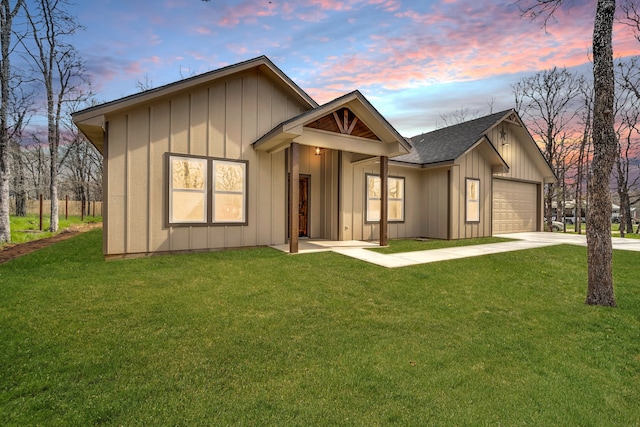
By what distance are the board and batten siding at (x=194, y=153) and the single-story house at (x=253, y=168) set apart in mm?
24

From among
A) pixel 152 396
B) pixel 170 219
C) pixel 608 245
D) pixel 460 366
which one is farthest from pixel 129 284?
pixel 608 245

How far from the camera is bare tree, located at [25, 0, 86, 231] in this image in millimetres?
14102

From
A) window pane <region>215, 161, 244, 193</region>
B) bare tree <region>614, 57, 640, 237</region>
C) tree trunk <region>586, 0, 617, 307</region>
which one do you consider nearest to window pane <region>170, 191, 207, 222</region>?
window pane <region>215, 161, 244, 193</region>

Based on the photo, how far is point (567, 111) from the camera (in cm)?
2164

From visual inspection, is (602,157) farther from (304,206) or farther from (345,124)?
(304,206)

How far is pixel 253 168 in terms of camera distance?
823cm

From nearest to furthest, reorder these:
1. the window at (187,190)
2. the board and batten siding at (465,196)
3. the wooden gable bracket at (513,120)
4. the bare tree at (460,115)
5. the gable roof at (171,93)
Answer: the gable roof at (171,93) < the window at (187,190) < the board and batten siding at (465,196) < the wooden gable bracket at (513,120) < the bare tree at (460,115)

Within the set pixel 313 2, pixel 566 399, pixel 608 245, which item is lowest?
pixel 566 399

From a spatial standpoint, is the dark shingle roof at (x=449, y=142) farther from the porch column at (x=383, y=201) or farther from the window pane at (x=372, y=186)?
the porch column at (x=383, y=201)

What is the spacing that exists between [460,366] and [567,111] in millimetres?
26869

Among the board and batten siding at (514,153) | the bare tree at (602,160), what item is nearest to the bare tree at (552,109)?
the board and batten siding at (514,153)

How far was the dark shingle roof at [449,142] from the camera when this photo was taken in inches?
458

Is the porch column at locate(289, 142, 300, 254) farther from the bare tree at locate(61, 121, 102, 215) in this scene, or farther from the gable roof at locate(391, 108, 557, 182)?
the bare tree at locate(61, 121, 102, 215)

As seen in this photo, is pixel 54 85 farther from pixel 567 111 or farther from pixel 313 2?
pixel 567 111
